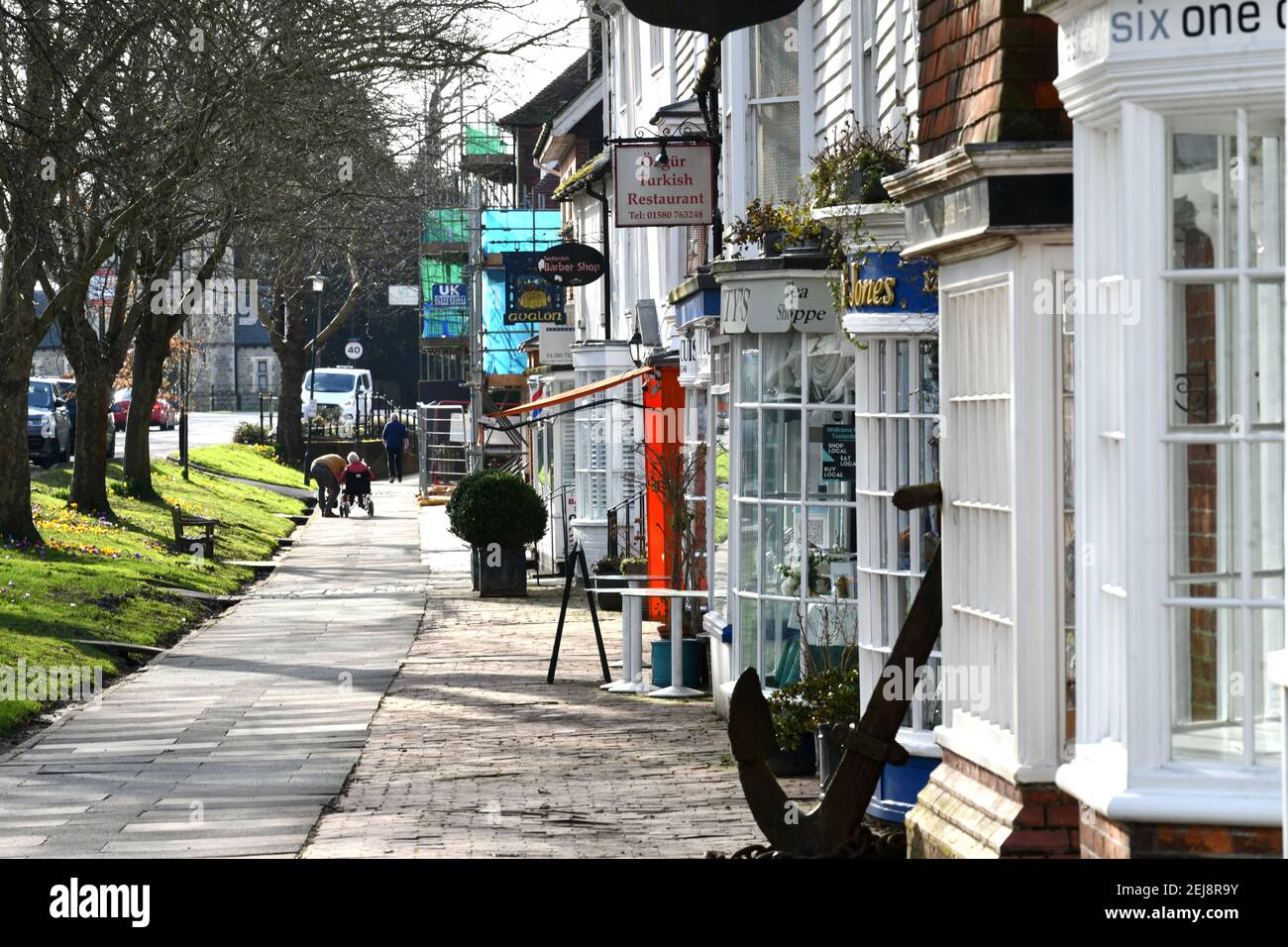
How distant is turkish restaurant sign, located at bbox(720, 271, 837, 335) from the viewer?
1162 centimetres

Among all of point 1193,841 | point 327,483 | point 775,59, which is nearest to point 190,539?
point 327,483

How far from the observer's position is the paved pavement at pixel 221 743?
9.80m

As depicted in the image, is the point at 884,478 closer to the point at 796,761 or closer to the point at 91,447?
the point at 796,761

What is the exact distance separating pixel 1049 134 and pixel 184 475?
116ft

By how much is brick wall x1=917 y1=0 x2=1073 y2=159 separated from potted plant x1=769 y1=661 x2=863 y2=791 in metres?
3.61

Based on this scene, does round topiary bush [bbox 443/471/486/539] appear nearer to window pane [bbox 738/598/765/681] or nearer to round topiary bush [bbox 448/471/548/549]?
round topiary bush [bbox 448/471/548/549]

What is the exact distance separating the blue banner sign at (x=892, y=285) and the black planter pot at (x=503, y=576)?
48.8 feet

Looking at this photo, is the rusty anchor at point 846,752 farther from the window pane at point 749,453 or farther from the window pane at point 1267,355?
the window pane at point 749,453

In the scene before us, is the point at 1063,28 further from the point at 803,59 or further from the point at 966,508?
the point at 803,59

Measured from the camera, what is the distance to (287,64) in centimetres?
1756

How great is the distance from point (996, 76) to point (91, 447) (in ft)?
82.8

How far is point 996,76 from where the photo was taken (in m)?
6.92

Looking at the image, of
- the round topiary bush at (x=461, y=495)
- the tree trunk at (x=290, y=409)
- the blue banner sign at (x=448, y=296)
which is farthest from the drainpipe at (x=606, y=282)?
the blue banner sign at (x=448, y=296)

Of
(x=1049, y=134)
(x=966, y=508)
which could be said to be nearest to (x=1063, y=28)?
(x=1049, y=134)
